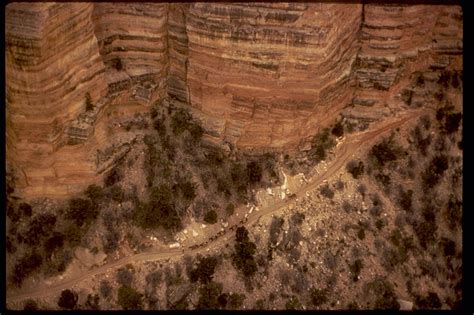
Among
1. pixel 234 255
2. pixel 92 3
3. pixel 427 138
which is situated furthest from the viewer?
pixel 427 138

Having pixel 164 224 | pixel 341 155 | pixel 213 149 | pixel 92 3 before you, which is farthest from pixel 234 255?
pixel 92 3

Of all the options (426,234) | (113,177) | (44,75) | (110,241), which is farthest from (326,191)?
(44,75)

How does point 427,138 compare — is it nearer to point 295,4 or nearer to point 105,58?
point 295,4

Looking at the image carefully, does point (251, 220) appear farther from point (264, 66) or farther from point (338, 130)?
point (264, 66)

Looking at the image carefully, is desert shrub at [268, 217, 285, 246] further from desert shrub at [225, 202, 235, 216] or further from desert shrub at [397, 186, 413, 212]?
desert shrub at [397, 186, 413, 212]

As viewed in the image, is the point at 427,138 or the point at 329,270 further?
the point at 427,138
